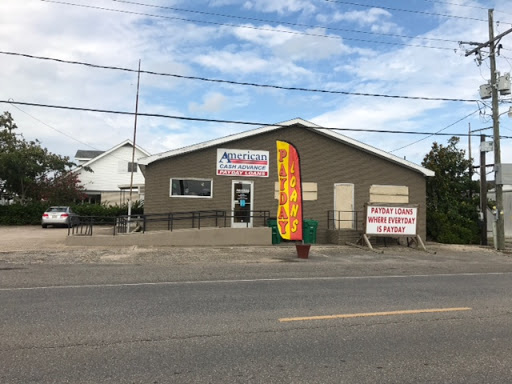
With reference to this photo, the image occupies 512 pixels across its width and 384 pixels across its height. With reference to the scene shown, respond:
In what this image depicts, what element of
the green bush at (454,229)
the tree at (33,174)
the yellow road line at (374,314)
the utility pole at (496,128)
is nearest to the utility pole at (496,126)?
the utility pole at (496,128)

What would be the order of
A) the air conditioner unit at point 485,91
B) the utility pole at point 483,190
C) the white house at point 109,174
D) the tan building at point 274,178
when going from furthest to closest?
1. the white house at point 109,174
2. the utility pole at point 483,190
3. the air conditioner unit at point 485,91
4. the tan building at point 274,178

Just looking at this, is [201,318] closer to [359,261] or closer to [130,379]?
[130,379]

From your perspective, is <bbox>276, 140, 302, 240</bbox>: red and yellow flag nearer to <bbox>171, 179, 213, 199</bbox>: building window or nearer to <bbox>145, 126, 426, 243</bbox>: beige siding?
<bbox>145, 126, 426, 243</bbox>: beige siding

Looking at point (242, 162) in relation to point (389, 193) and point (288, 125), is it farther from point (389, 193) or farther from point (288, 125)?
point (389, 193)

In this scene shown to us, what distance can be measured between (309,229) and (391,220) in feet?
11.2

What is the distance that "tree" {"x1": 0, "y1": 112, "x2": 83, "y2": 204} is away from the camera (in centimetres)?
2734

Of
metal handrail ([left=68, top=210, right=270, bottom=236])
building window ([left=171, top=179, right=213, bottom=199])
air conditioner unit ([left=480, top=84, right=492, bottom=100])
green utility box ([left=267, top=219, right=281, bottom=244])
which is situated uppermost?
air conditioner unit ([left=480, top=84, right=492, bottom=100])

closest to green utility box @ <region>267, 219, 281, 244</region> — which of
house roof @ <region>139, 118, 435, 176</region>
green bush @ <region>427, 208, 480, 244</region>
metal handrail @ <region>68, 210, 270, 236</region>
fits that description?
metal handrail @ <region>68, 210, 270, 236</region>

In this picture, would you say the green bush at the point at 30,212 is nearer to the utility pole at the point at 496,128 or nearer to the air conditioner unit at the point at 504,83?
the utility pole at the point at 496,128

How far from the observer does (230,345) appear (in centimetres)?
473

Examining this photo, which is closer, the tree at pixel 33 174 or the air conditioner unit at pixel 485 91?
the air conditioner unit at pixel 485 91

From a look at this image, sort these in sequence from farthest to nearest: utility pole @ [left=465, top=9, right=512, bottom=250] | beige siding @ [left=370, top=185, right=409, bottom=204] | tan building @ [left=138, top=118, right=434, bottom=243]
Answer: beige siding @ [left=370, top=185, right=409, bottom=204], utility pole @ [left=465, top=9, right=512, bottom=250], tan building @ [left=138, top=118, right=434, bottom=243]

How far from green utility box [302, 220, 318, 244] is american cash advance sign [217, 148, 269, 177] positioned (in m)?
2.84

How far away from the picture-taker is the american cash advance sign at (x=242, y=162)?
57.8ft
